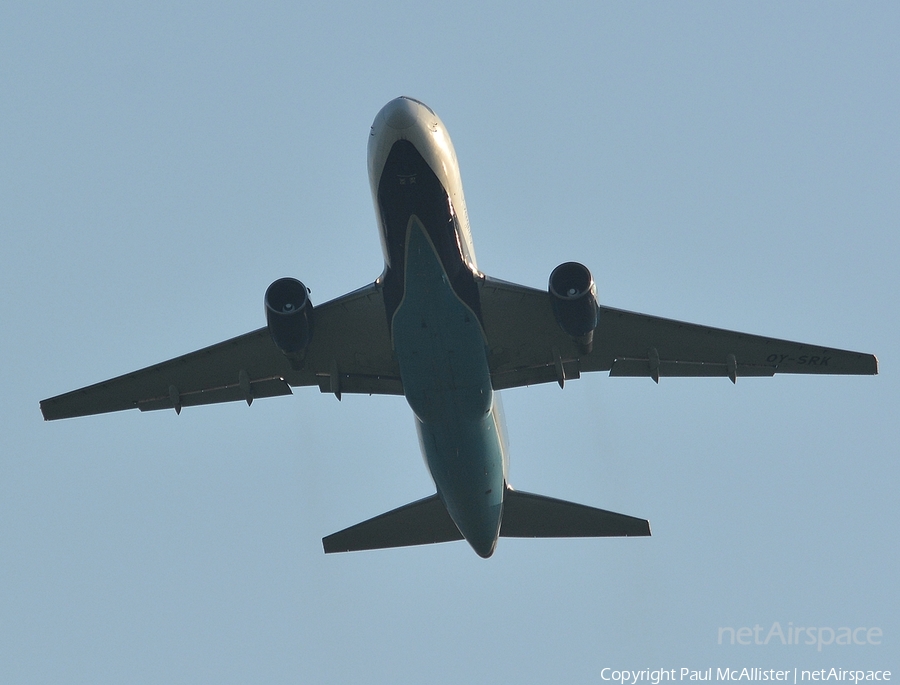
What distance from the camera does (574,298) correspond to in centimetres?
2603

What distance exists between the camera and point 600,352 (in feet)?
97.5

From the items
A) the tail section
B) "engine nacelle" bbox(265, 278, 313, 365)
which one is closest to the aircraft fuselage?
the tail section

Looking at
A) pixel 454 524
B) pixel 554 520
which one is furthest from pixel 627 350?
pixel 454 524

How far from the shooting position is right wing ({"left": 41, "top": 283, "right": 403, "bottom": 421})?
95.2 ft

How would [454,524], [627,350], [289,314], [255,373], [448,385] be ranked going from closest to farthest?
[289,314], [448,385], [627,350], [255,373], [454,524]

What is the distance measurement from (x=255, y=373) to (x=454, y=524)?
6617 mm

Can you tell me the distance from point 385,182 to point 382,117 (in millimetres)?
1425

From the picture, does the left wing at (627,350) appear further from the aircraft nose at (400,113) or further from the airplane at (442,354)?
the aircraft nose at (400,113)

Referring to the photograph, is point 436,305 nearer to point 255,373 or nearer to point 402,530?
point 255,373

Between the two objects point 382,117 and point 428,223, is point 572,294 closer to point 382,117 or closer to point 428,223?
point 428,223

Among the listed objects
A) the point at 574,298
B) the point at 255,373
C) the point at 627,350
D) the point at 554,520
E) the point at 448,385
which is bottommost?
the point at 554,520

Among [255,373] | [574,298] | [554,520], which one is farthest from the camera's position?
Result: [554,520]

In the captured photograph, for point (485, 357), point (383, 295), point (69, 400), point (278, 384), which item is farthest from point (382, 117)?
point (69, 400)

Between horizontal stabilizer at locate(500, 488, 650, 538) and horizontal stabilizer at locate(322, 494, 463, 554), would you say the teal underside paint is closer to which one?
horizontal stabilizer at locate(500, 488, 650, 538)
